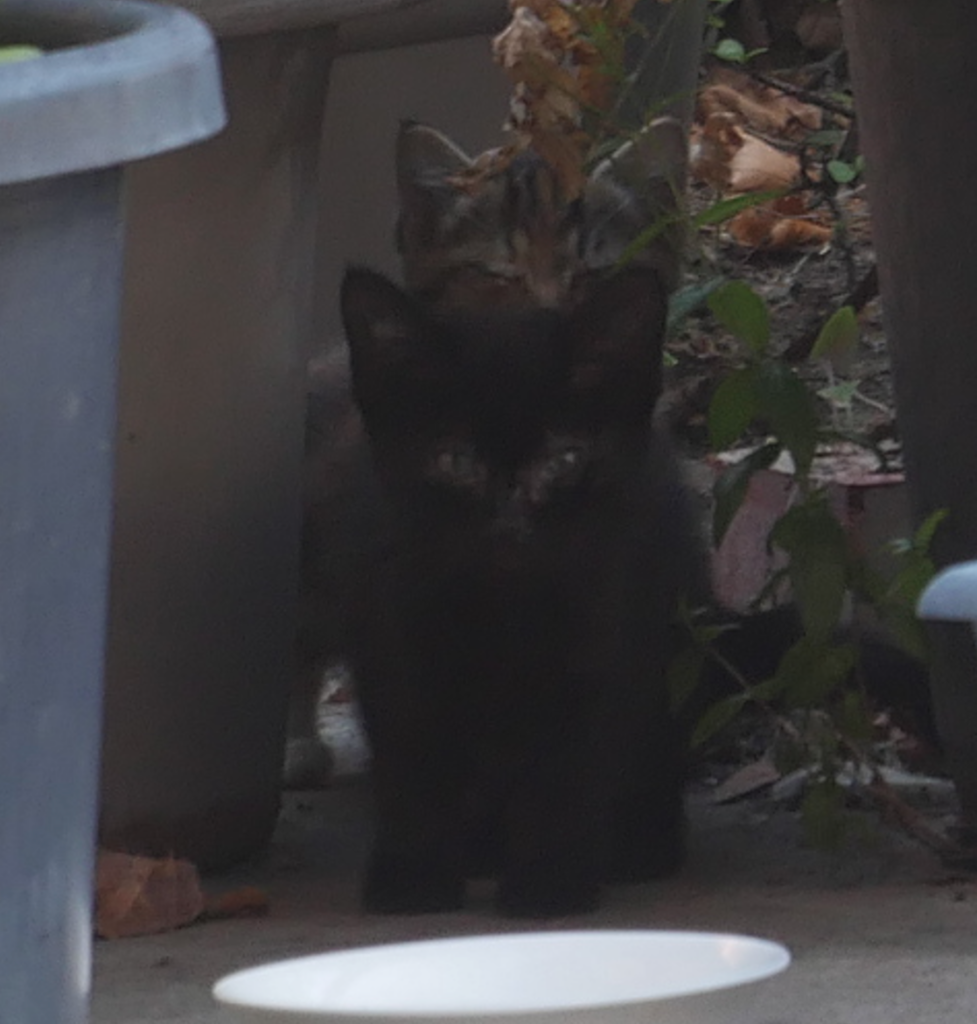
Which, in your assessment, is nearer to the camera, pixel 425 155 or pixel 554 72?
pixel 554 72

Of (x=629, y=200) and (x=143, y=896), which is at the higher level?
(x=629, y=200)

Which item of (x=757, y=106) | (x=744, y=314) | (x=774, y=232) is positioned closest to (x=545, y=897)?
(x=744, y=314)

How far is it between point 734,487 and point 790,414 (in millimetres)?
90

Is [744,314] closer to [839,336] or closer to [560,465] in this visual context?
[839,336]

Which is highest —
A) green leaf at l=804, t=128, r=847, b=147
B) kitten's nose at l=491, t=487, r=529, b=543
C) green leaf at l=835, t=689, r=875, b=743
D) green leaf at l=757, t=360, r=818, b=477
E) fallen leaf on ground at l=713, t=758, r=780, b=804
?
green leaf at l=804, t=128, r=847, b=147

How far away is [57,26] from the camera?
4.27 feet

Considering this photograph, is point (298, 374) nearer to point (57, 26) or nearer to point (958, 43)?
point (958, 43)

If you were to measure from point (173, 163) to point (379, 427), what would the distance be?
0.33m

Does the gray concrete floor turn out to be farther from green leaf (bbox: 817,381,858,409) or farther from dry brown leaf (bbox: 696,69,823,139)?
dry brown leaf (bbox: 696,69,823,139)

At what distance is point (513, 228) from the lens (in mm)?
3984

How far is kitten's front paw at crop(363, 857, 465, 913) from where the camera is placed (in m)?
2.09

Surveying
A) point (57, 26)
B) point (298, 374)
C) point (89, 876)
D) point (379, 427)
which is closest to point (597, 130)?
point (298, 374)

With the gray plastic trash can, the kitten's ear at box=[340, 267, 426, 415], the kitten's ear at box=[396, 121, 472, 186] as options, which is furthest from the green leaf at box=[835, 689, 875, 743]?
the kitten's ear at box=[396, 121, 472, 186]

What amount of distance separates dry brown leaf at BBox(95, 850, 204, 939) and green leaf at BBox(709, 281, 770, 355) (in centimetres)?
A: 71
